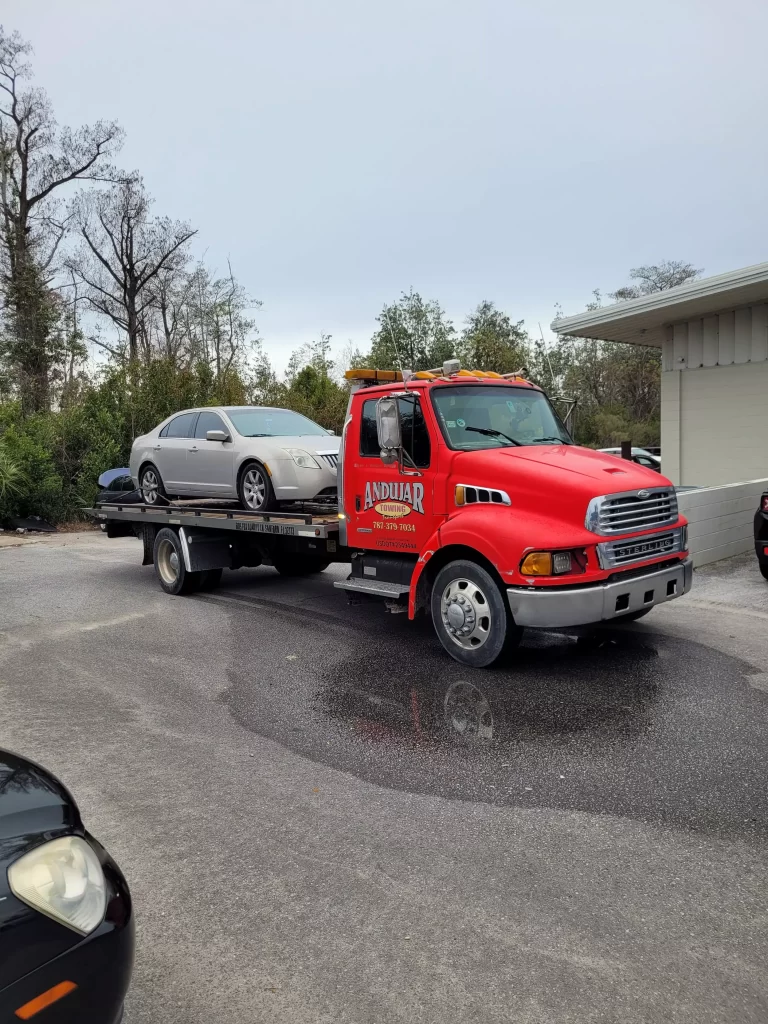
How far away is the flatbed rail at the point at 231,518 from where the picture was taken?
317 inches

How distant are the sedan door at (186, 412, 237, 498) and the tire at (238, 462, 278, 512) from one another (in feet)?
0.64

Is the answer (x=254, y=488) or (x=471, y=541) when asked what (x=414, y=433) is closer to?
(x=471, y=541)

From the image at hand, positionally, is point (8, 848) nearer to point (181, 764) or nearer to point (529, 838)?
point (529, 838)

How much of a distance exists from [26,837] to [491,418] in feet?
18.5

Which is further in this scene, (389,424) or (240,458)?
(240,458)

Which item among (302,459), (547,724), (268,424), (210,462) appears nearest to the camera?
(547,724)

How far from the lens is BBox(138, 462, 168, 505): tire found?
11.0m

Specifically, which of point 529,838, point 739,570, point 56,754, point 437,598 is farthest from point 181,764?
point 739,570

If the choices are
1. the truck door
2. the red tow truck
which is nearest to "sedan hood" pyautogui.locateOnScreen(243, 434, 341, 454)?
the red tow truck

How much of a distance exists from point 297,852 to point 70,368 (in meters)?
29.0

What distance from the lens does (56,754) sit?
4.96 meters

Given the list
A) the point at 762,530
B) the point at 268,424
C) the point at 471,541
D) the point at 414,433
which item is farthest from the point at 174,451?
the point at 762,530

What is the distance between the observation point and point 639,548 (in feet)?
20.9

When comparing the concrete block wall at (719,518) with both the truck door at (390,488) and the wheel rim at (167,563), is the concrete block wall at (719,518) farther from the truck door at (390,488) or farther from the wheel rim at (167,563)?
the wheel rim at (167,563)
